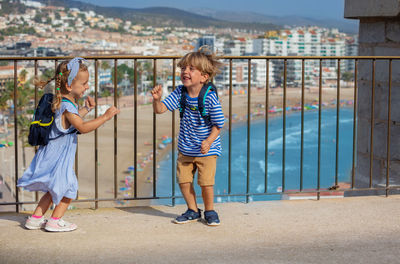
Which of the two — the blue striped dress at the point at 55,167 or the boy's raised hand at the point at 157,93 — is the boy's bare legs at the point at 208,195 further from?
the blue striped dress at the point at 55,167

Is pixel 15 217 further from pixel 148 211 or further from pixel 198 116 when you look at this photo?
pixel 198 116

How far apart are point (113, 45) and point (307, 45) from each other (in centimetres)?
4006

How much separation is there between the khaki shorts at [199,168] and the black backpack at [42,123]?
2.50 feet

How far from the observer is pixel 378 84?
5469 mm

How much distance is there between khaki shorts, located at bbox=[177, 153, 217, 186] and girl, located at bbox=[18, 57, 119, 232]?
0.55 m

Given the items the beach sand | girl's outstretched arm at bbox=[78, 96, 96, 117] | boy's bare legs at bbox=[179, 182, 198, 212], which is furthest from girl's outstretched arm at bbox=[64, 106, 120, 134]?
the beach sand

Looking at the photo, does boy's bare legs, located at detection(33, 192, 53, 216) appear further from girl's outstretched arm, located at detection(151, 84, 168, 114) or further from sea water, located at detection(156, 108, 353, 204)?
sea water, located at detection(156, 108, 353, 204)

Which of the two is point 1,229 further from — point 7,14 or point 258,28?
point 258,28

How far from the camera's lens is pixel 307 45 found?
125 metres

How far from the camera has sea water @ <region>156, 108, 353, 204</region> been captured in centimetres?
4550

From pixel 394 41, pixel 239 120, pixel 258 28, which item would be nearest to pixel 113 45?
pixel 239 120

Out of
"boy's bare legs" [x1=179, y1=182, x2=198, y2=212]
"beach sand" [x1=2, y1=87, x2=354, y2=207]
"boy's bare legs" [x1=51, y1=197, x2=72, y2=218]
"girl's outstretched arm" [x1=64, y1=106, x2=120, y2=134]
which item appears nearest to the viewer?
"girl's outstretched arm" [x1=64, y1=106, x2=120, y2=134]

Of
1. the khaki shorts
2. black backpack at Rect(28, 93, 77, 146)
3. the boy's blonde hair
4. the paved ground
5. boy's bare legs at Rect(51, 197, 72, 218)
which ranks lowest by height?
the paved ground

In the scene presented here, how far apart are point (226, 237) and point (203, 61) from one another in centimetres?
97
